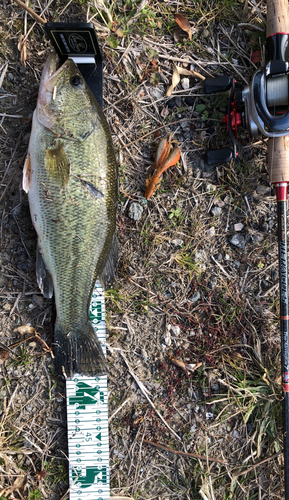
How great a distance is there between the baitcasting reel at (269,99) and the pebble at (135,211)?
965 mm

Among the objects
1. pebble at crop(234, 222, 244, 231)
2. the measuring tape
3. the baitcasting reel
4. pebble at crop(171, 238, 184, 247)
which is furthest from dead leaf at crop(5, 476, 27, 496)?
the baitcasting reel

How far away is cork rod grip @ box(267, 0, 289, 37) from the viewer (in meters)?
2.63

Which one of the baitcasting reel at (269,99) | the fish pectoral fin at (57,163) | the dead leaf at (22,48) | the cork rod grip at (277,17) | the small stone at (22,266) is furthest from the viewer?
the small stone at (22,266)

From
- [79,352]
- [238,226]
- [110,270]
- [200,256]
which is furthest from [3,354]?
[238,226]

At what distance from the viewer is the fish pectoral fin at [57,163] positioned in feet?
7.52

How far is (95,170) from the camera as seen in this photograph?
2.33 meters

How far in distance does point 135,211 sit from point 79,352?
125 cm

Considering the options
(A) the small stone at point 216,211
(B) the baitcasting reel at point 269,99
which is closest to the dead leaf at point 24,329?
(A) the small stone at point 216,211

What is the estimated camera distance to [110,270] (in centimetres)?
270

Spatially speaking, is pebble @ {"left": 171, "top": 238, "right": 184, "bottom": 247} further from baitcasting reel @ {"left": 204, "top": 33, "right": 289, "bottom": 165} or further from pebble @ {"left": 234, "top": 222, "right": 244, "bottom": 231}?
baitcasting reel @ {"left": 204, "top": 33, "right": 289, "bottom": 165}

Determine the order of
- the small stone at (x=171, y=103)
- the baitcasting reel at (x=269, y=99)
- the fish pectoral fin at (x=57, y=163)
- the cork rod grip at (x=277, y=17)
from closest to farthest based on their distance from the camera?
the fish pectoral fin at (x=57, y=163)
the baitcasting reel at (x=269, y=99)
the cork rod grip at (x=277, y=17)
the small stone at (x=171, y=103)

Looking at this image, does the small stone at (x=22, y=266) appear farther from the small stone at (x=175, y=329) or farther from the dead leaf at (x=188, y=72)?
the dead leaf at (x=188, y=72)

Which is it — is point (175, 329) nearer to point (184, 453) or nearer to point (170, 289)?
point (170, 289)

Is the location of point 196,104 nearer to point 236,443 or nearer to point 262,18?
point 262,18
